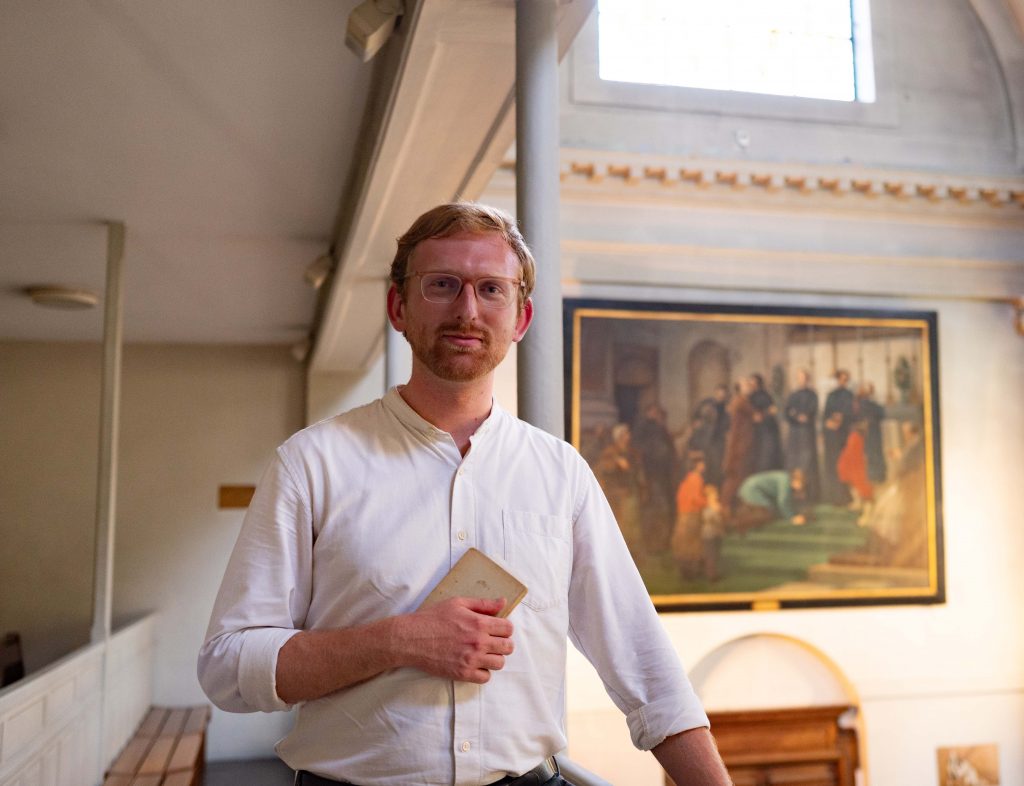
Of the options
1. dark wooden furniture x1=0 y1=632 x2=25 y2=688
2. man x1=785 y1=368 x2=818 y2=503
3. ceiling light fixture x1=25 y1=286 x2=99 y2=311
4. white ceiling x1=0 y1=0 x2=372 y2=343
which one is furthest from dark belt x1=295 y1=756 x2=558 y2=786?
man x1=785 y1=368 x2=818 y2=503

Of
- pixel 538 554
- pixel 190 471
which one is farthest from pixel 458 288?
pixel 190 471

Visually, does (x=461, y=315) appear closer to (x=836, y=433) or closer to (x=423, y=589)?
(x=423, y=589)

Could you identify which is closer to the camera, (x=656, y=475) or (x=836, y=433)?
(x=656, y=475)

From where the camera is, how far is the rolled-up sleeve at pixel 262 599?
65.6 inches

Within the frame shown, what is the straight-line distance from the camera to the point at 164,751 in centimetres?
838

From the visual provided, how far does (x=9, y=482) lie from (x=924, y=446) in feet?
35.1

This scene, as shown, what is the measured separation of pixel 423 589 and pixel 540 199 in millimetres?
1304

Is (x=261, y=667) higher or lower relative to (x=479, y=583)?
lower

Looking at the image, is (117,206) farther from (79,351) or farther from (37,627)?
(37,627)

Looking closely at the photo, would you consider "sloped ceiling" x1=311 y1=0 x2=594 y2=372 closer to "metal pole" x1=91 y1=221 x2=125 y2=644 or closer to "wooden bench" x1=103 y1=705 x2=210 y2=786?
"metal pole" x1=91 y1=221 x2=125 y2=644

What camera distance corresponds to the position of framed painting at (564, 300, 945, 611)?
12.0 metres

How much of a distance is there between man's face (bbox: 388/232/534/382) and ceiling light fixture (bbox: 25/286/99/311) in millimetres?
7799

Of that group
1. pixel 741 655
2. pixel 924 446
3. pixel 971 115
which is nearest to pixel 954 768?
pixel 741 655

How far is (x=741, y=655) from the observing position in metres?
12.3
